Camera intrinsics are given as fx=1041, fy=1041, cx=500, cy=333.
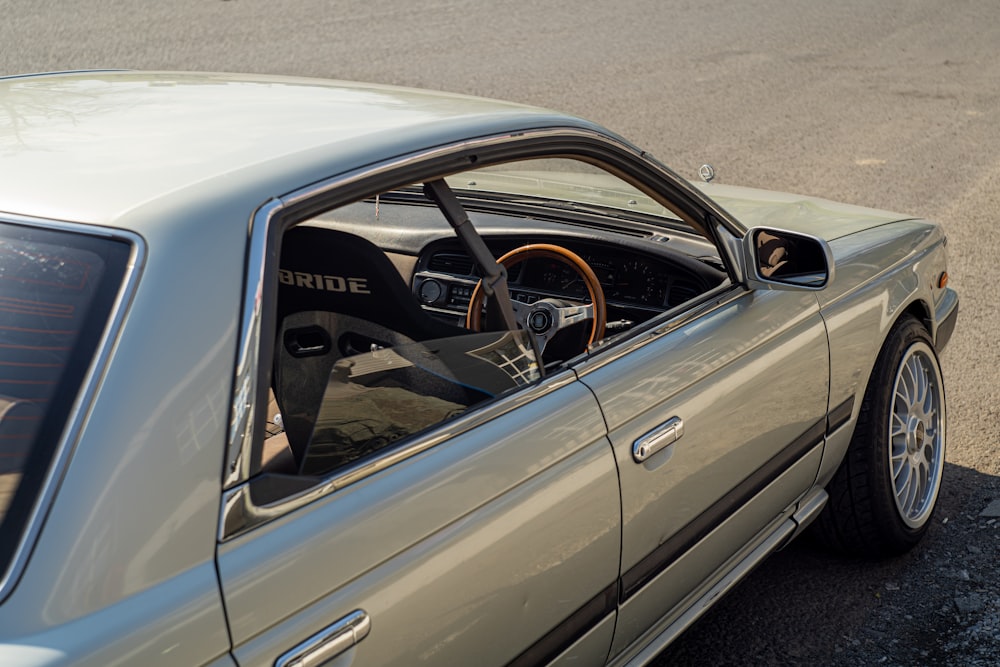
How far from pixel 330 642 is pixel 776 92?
10.2m

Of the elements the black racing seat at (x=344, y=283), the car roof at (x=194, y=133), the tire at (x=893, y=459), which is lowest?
the tire at (x=893, y=459)

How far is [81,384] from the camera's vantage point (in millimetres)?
1493

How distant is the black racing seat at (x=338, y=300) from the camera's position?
2416 millimetres

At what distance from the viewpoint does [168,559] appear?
149 centimetres

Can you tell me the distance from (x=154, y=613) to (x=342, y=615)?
0.32 metres

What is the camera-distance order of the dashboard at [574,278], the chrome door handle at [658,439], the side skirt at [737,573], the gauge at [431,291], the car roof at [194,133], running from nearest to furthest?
the car roof at [194,133]
the chrome door handle at [658,439]
the side skirt at [737,573]
the dashboard at [574,278]
the gauge at [431,291]

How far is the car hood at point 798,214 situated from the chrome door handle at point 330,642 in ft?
7.47

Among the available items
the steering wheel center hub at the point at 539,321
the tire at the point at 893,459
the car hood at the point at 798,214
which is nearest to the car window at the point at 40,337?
the steering wheel center hub at the point at 539,321

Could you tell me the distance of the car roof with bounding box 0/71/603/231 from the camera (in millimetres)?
1737

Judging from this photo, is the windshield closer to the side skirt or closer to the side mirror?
the side mirror

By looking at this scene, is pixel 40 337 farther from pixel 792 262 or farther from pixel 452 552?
pixel 792 262

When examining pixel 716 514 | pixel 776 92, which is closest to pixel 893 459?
pixel 716 514

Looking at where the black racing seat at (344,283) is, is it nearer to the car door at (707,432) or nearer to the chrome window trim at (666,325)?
the chrome window trim at (666,325)

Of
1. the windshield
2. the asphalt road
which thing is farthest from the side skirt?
the windshield
